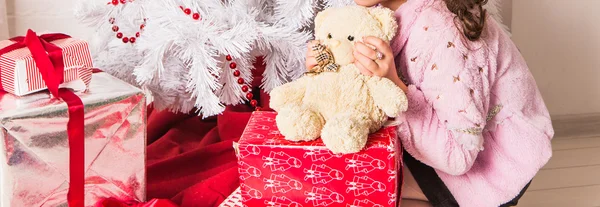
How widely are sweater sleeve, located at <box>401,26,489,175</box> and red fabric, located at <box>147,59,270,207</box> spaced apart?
411mm

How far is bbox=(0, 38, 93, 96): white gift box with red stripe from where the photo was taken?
98cm

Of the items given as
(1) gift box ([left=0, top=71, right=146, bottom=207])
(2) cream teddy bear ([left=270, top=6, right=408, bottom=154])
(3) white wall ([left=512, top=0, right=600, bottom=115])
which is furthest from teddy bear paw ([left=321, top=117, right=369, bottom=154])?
(3) white wall ([left=512, top=0, right=600, bottom=115])

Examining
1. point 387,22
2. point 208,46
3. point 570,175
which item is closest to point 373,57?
point 387,22

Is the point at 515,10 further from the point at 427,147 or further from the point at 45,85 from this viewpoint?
the point at 45,85

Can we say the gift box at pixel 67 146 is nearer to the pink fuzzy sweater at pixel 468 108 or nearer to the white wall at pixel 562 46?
the pink fuzzy sweater at pixel 468 108

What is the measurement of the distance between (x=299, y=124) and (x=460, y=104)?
238mm

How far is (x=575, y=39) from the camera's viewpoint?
1.73m

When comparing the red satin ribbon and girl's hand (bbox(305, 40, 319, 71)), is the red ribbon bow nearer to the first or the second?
the red satin ribbon

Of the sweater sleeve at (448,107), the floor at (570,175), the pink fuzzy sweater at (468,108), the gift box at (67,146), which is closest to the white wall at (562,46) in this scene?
the floor at (570,175)

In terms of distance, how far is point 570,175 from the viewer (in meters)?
1.55

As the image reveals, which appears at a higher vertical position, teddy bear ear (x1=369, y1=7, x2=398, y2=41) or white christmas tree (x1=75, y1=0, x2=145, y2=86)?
teddy bear ear (x1=369, y1=7, x2=398, y2=41)

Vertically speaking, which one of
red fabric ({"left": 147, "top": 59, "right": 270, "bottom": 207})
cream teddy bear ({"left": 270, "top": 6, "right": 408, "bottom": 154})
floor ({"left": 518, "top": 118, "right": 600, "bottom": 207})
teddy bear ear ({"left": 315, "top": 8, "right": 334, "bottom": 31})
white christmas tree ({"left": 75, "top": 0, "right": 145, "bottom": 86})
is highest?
teddy bear ear ({"left": 315, "top": 8, "right": 334, "bottom": 31})

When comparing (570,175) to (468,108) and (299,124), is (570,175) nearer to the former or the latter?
(468,108)

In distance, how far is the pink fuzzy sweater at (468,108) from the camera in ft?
3.11
